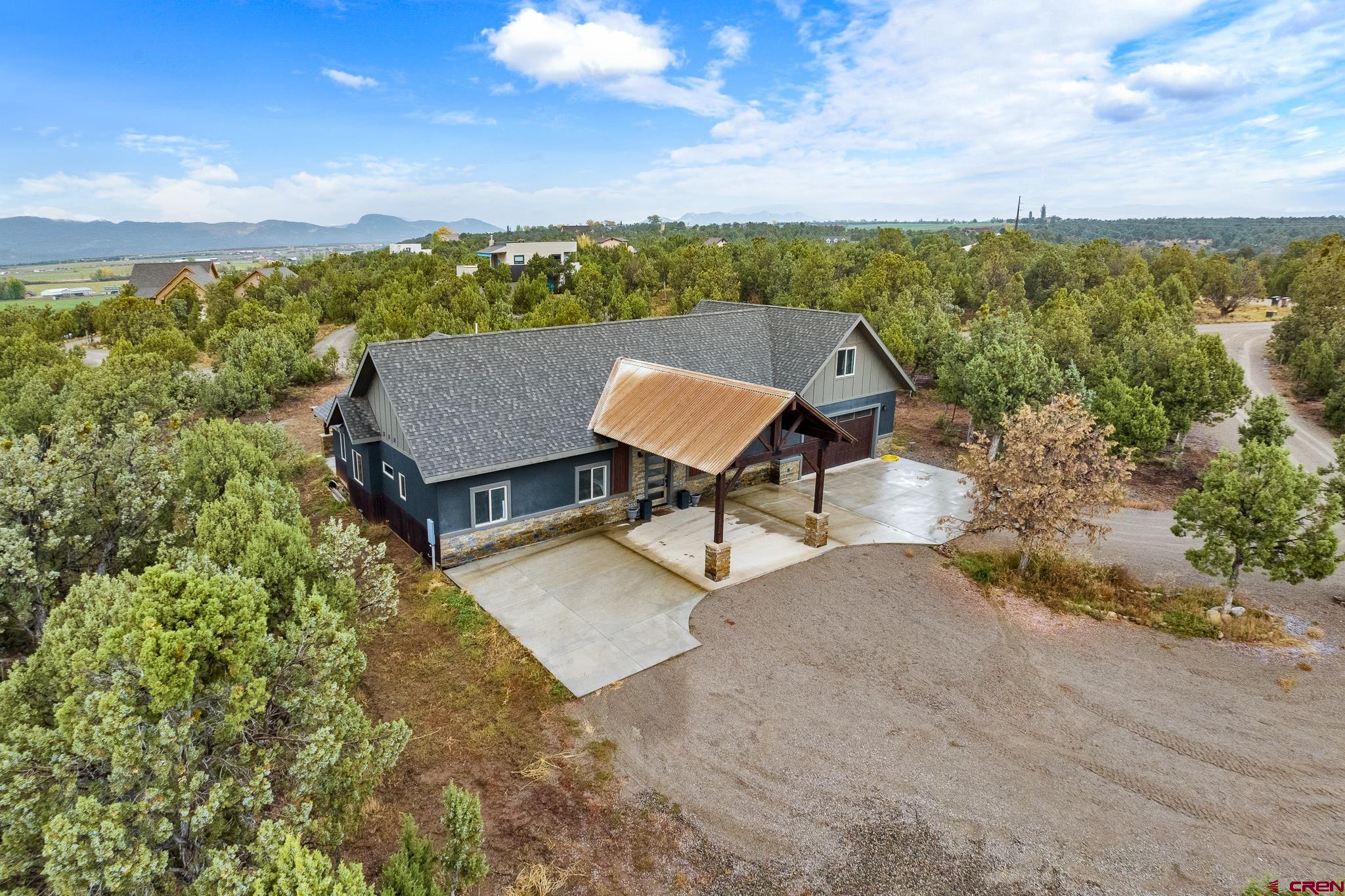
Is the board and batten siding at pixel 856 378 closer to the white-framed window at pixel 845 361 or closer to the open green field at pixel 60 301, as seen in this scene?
the white-framed window at pixel 845 361

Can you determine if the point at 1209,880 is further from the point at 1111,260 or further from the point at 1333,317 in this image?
the point at 1111,260

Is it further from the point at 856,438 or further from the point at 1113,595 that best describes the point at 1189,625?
the point at 856,438

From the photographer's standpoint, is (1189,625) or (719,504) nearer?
(1189,625)

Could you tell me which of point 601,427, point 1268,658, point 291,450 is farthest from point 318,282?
point 1268,658

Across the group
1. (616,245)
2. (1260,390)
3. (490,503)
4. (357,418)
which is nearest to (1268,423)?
(1260,390)

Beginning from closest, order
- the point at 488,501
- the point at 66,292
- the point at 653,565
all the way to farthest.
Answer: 1. the point at 653,565
2. the point at 488,501
3. the point at 66,292

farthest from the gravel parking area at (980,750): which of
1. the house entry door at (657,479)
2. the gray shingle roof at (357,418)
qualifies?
the gray shingle roof at (357,418)

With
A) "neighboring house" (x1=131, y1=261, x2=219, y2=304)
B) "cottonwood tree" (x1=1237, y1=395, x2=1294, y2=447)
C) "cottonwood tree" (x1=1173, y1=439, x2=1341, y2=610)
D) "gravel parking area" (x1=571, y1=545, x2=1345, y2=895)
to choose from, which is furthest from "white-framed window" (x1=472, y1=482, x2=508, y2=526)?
"neighboring house" (x1=131, y1=261, x2=219, y2=304)
